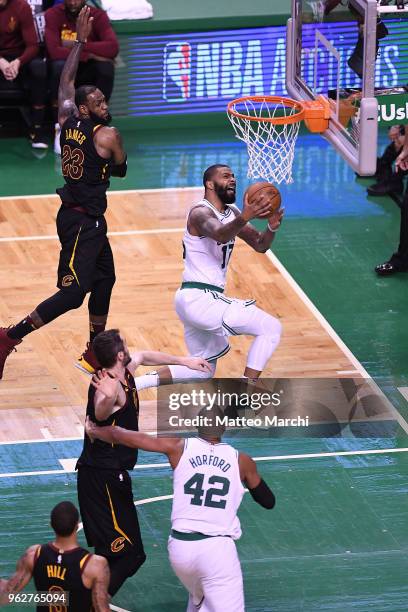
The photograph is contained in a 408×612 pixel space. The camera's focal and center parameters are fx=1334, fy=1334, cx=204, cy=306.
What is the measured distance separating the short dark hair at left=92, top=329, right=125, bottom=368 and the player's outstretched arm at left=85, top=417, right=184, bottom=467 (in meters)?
0.43

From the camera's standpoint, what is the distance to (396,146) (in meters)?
14.7

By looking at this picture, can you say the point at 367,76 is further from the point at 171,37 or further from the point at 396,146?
the point at 171,37

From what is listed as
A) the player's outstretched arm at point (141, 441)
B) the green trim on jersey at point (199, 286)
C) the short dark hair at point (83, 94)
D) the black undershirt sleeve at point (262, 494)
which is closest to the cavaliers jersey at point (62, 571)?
the player's outstretched arm at point (141, 441)

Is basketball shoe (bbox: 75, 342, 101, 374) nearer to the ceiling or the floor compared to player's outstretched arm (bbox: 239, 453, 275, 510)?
nearer to the floor

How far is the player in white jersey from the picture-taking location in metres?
7.16

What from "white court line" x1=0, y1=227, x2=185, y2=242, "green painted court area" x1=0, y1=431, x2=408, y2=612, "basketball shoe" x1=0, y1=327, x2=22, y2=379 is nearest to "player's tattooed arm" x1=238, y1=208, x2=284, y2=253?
"green painted court area" x1=0, y1=431, x2=408, y2=612

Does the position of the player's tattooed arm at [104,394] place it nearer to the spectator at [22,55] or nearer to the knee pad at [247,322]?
the knee pad at [247,322]

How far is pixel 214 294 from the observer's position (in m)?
9.80

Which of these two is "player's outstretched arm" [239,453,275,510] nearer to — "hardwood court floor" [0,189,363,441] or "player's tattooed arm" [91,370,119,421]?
"player's tattooed arm" [91,370,119,421]

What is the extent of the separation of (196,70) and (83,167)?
23.1 feet

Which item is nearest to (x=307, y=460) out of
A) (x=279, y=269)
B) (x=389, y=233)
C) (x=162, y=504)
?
(x=162, y=504)

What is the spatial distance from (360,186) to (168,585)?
7985mm

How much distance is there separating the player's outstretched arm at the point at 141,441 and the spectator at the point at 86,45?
29.0 ft

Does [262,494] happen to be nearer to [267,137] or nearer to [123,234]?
[267,137]
